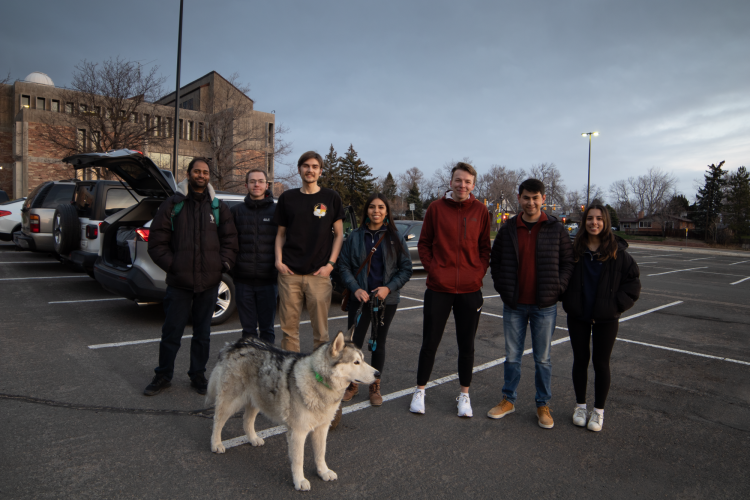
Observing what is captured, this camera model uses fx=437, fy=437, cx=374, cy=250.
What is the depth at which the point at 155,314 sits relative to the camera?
7.21 metres

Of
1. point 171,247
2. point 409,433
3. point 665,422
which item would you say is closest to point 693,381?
point 665,422

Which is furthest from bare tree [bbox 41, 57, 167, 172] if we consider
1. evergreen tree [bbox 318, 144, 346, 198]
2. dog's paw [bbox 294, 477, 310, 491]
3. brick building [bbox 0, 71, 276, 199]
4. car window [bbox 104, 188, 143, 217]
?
evergreen tree [bbox 318, 144, 346, 198]

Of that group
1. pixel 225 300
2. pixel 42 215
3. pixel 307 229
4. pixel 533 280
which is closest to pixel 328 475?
pixel 307 229

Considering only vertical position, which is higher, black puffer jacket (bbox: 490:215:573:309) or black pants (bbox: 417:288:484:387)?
black puffer jacket (bbox: 490:215:573:309)

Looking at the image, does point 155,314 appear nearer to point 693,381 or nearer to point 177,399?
point 177,399

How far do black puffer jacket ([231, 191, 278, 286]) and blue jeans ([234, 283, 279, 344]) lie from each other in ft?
0.22

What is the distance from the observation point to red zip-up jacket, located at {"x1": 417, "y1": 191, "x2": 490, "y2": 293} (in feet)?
12.5

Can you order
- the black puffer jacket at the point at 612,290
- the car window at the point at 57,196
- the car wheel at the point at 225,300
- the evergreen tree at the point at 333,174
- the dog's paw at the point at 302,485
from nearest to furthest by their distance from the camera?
the dog's paw at the point at 302,485, the black puffer jacket at the point at 612,290, the car wheel at the point at 225,300, the car window at the point at 57,196, the evergreen tree at the point at 333,174

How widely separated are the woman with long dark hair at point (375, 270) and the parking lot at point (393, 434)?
721 millimetres

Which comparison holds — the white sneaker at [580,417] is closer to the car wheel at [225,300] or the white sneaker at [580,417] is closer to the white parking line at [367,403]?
the white parking line at [367,403]

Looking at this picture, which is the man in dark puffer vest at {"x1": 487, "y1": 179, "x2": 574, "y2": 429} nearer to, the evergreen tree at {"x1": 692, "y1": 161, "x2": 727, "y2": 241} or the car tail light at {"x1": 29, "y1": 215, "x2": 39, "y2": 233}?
the car tail light at {"x1": 29, "y1": 215, "x2": 39, "y2": 233}

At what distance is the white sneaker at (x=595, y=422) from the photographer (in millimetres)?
3723

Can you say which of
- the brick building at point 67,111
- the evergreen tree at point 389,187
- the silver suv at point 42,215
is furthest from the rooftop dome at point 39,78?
the evergreen tree at point 389,187

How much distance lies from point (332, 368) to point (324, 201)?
1726 mm
